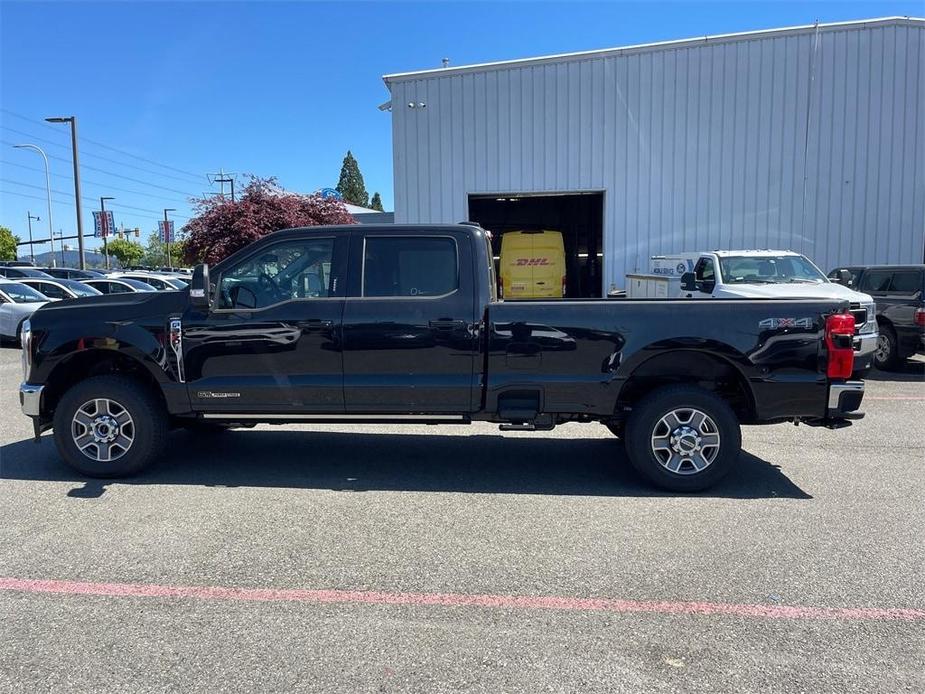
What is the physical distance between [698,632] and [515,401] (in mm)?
2432

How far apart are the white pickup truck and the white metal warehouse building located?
17.8 feet

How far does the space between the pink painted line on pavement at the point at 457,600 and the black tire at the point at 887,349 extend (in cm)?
955

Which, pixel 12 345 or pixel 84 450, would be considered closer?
pixel 84 450

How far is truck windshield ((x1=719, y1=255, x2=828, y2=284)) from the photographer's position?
11263 mm

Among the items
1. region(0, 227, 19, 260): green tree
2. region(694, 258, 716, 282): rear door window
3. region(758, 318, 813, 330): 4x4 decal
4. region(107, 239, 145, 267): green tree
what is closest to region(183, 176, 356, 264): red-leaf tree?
region(694, 258, 716, 282): rear door window

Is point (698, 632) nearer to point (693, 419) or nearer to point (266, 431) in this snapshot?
point (693, 419)

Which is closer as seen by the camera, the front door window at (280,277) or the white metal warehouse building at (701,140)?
the front door window at (280,277)

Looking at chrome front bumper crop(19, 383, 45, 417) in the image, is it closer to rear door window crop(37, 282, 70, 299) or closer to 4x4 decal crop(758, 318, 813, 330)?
4x4 decal crop(758, 318, 813, 330)

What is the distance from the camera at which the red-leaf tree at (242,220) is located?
1931 centimetres

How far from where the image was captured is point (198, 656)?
120 inches

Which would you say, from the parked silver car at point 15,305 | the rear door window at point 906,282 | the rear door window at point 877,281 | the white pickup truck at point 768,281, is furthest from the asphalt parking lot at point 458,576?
the parked silver car at point 15,305

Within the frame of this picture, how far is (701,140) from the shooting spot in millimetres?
17000

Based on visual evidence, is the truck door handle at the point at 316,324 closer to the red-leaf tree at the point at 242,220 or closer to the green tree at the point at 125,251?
the red-leaf tree at the point at 242,220

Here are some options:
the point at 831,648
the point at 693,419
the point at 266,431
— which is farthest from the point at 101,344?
the point at 831,648
